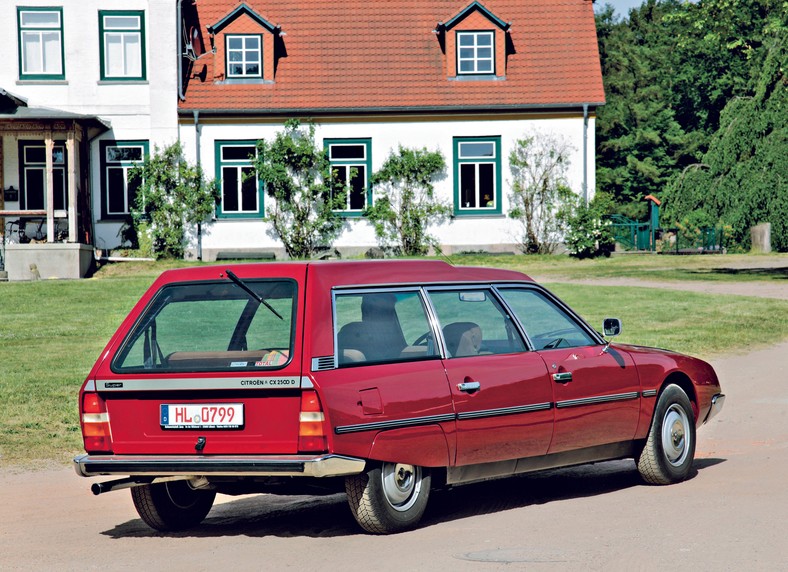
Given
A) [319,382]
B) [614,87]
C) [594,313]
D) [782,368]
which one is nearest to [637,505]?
[319,382]

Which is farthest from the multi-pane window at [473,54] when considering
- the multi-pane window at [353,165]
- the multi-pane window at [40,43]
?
the multi-pane window at [40,43]

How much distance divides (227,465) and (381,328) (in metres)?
1.24

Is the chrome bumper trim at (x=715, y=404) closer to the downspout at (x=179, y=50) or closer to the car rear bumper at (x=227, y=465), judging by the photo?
the car rear bumper at (x=227, y=465)

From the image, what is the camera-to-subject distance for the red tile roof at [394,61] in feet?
117

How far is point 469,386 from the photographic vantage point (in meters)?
7.58

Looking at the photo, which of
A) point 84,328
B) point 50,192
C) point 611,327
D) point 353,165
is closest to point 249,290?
point 611,327

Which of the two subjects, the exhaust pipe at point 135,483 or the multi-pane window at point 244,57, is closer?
the exhaust pipe at point 135,483

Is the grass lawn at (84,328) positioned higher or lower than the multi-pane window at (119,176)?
lower

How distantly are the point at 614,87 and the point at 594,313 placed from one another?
167ft

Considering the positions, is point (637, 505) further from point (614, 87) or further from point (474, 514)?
point (614, 87)

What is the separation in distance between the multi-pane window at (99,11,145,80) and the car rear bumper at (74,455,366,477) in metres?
28.8

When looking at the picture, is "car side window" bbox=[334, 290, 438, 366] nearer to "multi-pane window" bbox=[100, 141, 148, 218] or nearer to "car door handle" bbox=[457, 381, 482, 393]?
"car door handle" bbox=[457, 381, 482, 393]

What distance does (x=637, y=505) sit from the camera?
7.98 meters

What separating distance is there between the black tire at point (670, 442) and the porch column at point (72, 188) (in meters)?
24.8
